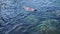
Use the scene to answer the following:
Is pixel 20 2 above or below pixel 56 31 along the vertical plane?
above

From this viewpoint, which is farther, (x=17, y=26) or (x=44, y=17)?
(x=44, y=17)

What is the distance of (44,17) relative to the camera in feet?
11.2

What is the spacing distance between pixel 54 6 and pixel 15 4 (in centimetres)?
100

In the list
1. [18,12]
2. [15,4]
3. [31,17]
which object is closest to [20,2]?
[15,4]

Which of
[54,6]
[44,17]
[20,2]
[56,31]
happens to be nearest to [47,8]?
[54,6]

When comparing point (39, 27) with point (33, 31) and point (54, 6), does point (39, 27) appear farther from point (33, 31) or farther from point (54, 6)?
point (54, 6)

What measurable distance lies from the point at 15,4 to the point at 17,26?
1134 mm

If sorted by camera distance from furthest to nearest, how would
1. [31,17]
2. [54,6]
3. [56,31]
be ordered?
[54,6], [31,17], [56,31]

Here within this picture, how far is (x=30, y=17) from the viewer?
11.1ft

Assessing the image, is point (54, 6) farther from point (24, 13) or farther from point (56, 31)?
point (56, 31)

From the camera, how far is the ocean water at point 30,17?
9.69 ft

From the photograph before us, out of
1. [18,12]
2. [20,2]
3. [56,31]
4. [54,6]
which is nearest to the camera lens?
[56,31]

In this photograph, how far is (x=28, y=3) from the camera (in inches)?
165

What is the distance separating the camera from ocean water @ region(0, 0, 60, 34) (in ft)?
9.69
